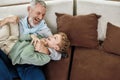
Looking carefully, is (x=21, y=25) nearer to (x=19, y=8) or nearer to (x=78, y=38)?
(x=19, y=8)

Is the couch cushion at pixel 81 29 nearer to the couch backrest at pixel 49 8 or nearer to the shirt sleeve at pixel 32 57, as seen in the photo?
the couch backrest at pixel 49 8

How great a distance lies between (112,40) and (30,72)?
92cm

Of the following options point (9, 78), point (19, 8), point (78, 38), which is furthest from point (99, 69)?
point (19, 8)

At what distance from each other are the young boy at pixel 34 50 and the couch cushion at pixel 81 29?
39 cm

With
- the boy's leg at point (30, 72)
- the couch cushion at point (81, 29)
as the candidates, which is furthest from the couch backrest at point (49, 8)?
the boy's leg at point (30, 72)

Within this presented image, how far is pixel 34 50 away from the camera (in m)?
1.97

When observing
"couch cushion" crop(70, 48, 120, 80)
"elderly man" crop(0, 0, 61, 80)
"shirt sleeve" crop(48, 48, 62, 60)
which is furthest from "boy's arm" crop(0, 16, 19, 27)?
"couch cushion" crop(70, 48, 120, 80)

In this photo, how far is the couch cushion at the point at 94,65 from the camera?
201 centimetres

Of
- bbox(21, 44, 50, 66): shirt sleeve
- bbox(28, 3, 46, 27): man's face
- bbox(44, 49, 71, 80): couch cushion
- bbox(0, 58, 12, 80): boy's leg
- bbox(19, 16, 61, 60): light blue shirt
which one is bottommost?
bbox(44, 49, 71, 80): couch cushion

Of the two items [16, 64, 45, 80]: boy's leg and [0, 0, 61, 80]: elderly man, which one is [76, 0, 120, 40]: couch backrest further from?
[16, 64, 45, 80]: boy's leg

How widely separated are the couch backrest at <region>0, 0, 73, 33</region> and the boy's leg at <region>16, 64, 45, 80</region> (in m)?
0.66

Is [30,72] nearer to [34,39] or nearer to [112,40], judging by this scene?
[34,39]

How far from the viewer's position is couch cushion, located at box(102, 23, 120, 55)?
228 cm

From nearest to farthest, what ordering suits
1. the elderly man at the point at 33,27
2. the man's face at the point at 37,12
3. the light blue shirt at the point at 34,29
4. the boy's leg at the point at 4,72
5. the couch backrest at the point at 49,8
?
the boy's leg at the point at 4,72 < the elderly man at the point at 33,27 < the man's face at the point at 37,12 < the light blue shirt at the point at 34,29 < the couch backrest at the point at 49,8
